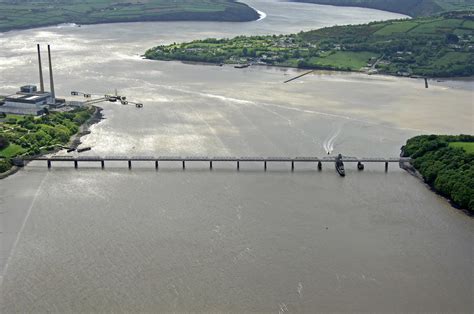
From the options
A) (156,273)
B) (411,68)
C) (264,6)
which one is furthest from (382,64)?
(264,6)

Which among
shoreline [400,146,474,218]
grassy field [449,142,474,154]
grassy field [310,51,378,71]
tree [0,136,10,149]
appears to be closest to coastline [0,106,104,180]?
tree [0,136,10,149]

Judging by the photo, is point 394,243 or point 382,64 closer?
point 394,243

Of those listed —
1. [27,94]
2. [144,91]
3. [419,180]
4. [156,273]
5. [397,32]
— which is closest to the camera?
→ [156,273]

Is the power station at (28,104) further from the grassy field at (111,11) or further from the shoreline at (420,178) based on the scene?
the grassy field at (111,11)

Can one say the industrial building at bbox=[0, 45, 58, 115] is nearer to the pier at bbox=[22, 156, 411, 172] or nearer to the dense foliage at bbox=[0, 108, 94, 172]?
the dense foliage at bbox=[0, 108, 94, 172]

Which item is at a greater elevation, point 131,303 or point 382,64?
point 382,64

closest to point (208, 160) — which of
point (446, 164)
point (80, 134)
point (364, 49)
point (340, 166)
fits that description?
point (340, 166)

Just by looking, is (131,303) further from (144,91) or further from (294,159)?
(144,91)
